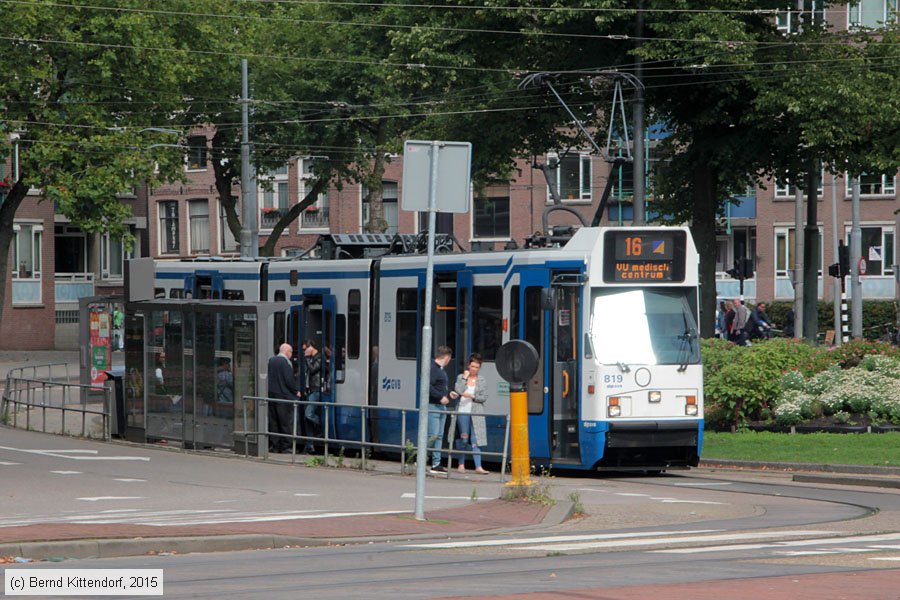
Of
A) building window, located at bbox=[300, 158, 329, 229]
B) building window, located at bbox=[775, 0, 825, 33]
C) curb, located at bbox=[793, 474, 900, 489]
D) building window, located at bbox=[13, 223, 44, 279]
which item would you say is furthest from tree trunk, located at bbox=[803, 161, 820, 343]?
building window, located at bbox=[300, 158, 329, 229]

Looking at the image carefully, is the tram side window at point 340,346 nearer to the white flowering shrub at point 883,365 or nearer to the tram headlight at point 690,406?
the tram headlight at point 690,406

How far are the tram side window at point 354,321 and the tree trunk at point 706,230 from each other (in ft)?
37.7

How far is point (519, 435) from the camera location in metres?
16.0

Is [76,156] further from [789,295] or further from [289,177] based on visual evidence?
[789,295]

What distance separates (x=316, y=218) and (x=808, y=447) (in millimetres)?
48995

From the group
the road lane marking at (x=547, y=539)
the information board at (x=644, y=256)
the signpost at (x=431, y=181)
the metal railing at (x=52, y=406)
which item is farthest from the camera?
the metal railing at (x=52, y=406)

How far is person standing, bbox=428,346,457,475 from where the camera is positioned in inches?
796

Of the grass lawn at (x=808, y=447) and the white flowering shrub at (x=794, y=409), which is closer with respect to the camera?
the grass lawn at (x=808, y=447)

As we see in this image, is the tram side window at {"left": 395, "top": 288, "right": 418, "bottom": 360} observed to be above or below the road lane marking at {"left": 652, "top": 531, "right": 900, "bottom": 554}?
above

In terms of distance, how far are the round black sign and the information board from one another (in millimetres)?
4372

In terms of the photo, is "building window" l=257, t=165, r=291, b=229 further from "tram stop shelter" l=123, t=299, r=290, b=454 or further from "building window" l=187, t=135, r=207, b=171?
"tram stop shelter" l=123, t=299, r=290, b=454

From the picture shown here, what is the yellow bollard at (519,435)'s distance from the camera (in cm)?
1594

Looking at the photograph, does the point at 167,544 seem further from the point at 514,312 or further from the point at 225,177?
the point at 225,177

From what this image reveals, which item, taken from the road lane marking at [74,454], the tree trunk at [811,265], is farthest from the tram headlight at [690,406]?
the tree trunk at [811,265]
